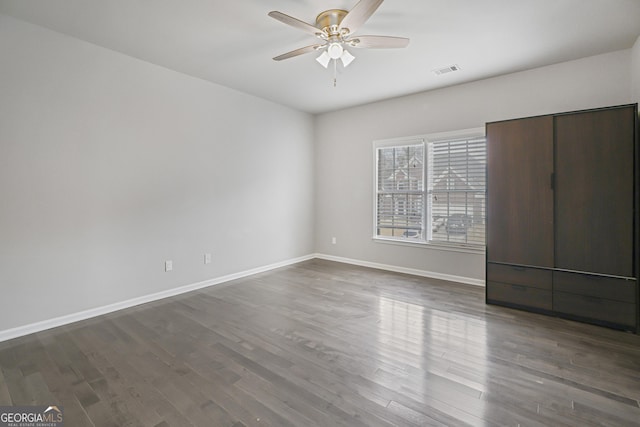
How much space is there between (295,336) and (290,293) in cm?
119

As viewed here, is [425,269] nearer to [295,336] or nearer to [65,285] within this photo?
[295,336]

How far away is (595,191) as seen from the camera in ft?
9.56

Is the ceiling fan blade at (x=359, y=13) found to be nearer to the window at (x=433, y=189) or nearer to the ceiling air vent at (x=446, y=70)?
the ceiling air vent at (x=446, y=70)

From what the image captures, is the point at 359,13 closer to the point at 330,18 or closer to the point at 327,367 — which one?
the point at 330,18

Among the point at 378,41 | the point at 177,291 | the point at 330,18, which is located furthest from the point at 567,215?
the point at 177,291

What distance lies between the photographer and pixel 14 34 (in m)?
2.67

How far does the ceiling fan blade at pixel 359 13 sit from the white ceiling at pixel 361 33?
0.21 metres

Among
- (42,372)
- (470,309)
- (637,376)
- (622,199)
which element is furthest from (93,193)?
(622,199)

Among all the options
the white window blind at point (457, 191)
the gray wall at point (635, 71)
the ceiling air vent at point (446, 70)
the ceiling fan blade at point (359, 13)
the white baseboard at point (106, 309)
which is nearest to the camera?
the ceiling fan blade at point (359, 13)

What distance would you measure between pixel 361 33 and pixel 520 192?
238 cm

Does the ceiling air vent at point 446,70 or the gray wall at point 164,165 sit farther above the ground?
the ceiling air vent at point 446,70

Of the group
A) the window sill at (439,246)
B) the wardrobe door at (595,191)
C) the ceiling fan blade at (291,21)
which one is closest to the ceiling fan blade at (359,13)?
the ceiling fan blade at (291,21)

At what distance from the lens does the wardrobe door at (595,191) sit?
278 centimetres

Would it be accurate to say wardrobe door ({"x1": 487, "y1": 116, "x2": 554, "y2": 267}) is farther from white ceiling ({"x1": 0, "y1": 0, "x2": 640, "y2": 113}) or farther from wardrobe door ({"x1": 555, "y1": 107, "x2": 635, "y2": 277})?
white ceiling ({"x1": 0, "y1": 0, "x2": 640, "y2": 113})
